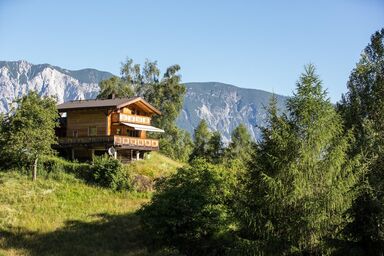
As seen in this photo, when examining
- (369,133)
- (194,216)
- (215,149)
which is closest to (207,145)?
(215,149)

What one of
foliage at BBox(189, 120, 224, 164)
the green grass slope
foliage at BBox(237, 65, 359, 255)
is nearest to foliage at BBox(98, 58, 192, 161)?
foliage at BBox(189, 120, 224, 164)

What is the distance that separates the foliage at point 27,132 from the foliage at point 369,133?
25021 mm

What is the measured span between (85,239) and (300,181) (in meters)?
15.6

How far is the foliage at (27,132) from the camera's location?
39.8 m

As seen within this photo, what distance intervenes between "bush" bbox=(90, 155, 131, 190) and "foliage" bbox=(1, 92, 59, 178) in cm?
456

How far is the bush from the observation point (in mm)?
41969

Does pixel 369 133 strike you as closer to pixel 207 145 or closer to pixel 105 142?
pixel 105 142

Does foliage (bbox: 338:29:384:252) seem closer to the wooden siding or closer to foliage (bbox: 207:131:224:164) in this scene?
the wooden siding

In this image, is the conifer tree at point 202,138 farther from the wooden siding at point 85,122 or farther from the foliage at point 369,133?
the foliage at point 369,133

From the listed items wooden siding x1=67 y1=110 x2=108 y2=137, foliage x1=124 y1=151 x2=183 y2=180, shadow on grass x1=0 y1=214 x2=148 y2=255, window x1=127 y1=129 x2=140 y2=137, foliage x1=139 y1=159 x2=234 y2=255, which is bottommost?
shadow on grass x1=0 y1=214 x2=148 y2=255

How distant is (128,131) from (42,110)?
52.2 ft

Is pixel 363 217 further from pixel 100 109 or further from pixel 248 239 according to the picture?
pixel 100 109

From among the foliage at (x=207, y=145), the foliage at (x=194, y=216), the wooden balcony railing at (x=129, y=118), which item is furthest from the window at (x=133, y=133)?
the foliage at (x=194, y=216)

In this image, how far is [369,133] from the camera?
3184 centimetres
